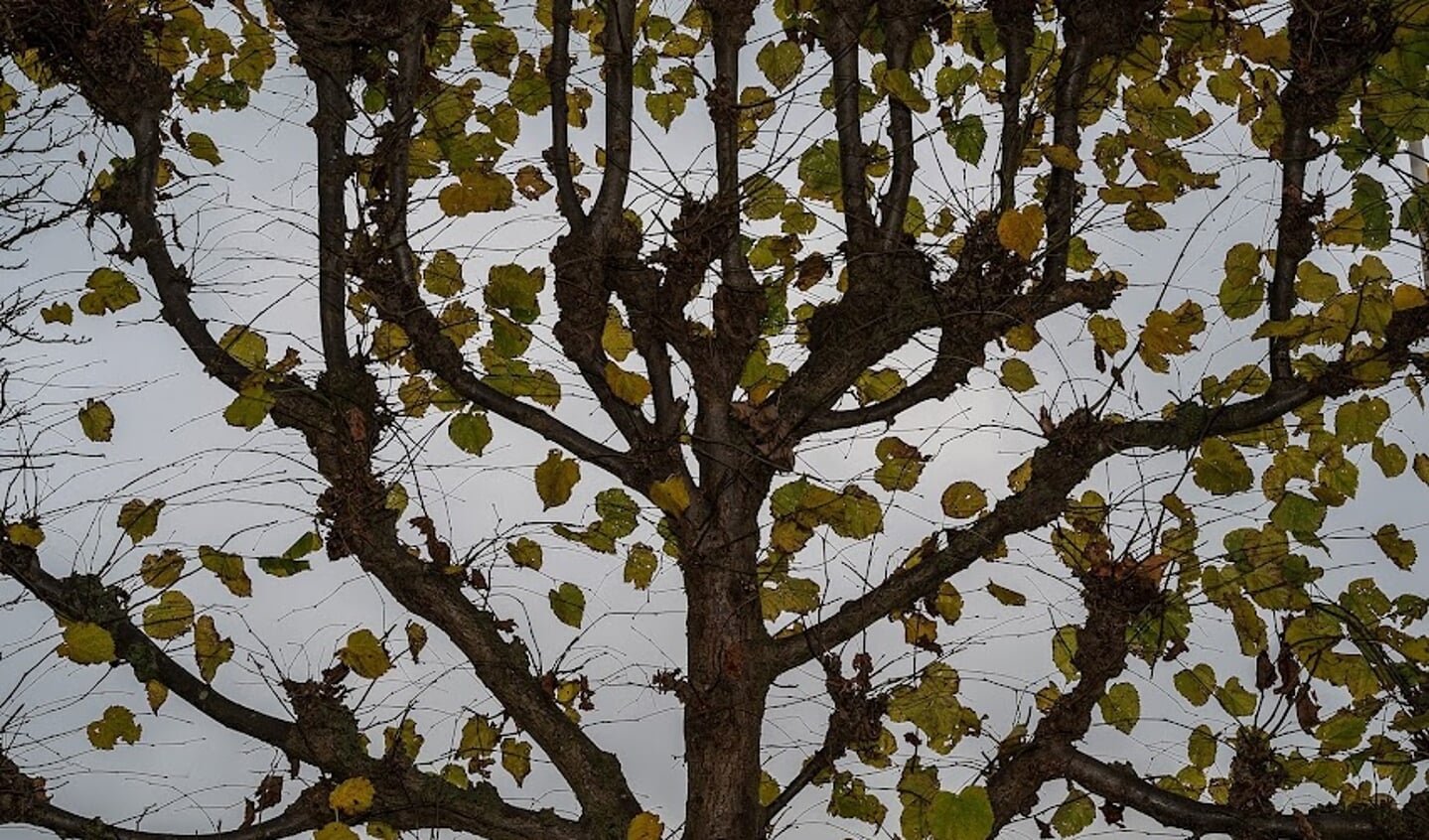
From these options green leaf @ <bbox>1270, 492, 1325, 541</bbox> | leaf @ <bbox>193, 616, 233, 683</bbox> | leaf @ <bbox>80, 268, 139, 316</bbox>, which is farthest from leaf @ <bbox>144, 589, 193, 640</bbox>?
green leaf @ <bbox>1270, 492, 1325, 541</bbox>

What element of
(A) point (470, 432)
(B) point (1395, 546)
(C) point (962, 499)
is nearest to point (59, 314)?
(A) point (470, 432)

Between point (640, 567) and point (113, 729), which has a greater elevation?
point (640, 567)

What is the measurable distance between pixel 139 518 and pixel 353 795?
1.28 metres

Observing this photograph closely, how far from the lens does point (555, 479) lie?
393cm

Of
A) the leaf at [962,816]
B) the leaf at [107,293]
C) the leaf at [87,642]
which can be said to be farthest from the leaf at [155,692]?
the leaf at [962,816]

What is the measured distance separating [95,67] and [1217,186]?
409 cm

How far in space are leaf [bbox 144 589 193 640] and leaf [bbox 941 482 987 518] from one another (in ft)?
8.47

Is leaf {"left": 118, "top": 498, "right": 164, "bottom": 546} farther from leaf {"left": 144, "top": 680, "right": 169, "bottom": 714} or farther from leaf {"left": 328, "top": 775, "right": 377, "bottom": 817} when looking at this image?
leaf {"left": 328, "top": 775, "right": 377, "bottom": 817}

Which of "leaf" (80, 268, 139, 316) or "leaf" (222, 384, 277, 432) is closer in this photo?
"leaf" (222, 384, 277, 432)

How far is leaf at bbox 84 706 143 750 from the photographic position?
4184 millimetres

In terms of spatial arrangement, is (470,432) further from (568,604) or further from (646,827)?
(646,827)

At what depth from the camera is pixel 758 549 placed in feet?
13.5

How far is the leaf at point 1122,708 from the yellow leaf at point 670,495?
180 cm

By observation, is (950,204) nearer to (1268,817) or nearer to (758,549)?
(758,549)
